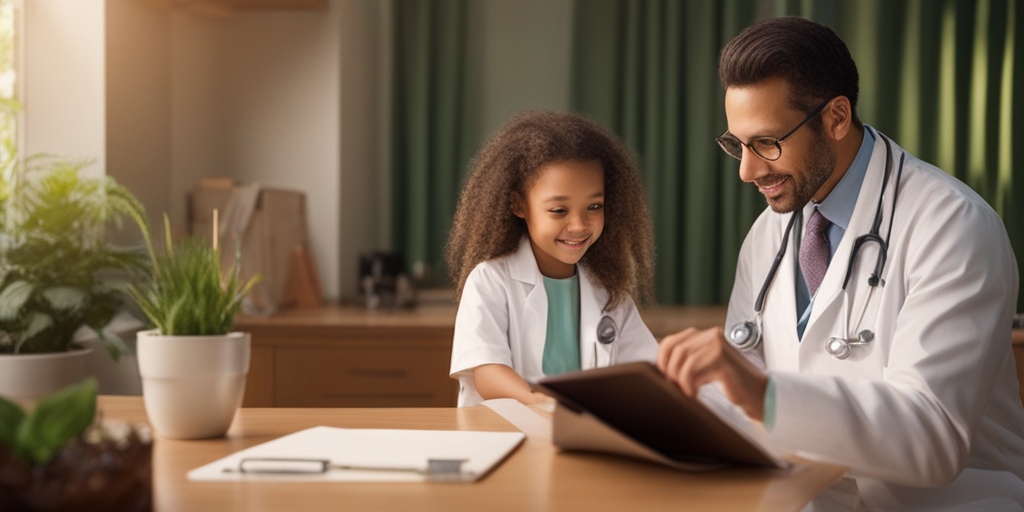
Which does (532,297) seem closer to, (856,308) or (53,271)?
(856,308)

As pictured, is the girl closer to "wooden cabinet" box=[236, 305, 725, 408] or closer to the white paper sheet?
the white paper sheet

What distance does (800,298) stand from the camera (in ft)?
6.12

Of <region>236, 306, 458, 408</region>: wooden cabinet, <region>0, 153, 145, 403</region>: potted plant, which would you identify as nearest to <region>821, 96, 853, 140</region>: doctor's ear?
<region>0, 153, 145, 403</region>: potted plant

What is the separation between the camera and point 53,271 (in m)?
1.88

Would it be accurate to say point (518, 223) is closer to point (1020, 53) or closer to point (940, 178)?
point (940, 178)

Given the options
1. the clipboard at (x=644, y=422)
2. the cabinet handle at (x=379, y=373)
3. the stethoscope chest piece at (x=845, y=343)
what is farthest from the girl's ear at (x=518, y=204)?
the cabinet handle at (x=379, y=373)

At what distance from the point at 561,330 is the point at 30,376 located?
1026mm

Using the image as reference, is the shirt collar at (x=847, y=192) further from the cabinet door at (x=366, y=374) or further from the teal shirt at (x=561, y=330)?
the cabinet door at (x=366, y=374)

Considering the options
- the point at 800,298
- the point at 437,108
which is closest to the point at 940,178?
the point at 800,298

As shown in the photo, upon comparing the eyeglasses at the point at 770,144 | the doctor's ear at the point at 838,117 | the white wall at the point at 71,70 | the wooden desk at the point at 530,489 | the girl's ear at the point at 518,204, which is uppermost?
the white wall at the point at 71,70

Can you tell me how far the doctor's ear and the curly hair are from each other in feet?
1.56

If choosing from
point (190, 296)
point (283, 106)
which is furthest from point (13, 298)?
point (283, 106)

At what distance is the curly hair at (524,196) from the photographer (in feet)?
6.99

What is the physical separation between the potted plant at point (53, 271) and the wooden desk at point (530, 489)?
0.22 metres
